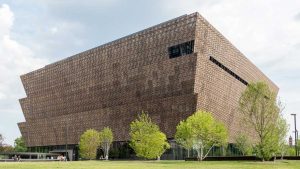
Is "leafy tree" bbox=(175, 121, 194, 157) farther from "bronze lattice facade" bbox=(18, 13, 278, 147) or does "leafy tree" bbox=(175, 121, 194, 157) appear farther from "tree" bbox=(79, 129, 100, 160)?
"tree" bbox=(79, 129, 100, 160)

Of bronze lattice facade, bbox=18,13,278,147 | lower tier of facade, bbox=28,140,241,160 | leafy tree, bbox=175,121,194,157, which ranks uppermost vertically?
bronze lattice facade, bbox=18,13,278,147

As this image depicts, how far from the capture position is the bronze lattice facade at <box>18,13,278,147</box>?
91.9 meters

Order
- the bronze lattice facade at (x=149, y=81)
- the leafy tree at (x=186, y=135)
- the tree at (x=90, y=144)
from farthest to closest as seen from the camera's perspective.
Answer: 1. the tree at (x=90, y=144)
2. the bronze lattice facade at (x=149, y=81)
3. the leafy tree at (x=186, y=135)

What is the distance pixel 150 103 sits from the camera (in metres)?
99.9

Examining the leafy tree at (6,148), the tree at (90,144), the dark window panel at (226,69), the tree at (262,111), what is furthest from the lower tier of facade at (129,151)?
the leafy tree at (6,148)

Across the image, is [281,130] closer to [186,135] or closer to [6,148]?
[186,135]

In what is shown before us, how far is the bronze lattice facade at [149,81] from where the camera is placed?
9188 centimetres

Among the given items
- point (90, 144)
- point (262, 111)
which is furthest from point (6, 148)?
point (262, 111)

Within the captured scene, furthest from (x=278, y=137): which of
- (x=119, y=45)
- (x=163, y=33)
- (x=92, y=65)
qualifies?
(x=92, y=65)

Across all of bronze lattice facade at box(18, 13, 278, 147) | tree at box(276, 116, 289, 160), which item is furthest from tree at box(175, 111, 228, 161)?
bronze lattice facade at box(18, 13, 278, 147)

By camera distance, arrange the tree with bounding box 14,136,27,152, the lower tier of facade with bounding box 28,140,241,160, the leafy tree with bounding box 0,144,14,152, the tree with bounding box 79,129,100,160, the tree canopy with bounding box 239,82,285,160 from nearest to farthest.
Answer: the tree canopy with bounding box 239,82,285,160 < the lower tier of facade with bounding box 28,140,241,160 < the tree with bounding box 79,129,100,160 < the tree with bounding box 14,136,27,152 < the leafy tree with bounding box 0,144,14,152

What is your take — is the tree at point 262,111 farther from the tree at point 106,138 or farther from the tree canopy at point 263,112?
the tree at point 106,138

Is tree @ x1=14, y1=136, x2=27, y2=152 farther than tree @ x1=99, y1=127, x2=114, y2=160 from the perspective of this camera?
Yes

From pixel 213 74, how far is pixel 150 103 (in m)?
16.5
